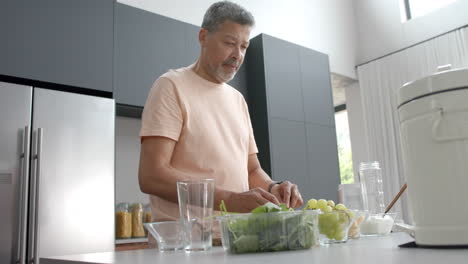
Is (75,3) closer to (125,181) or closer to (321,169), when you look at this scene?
(125,181)

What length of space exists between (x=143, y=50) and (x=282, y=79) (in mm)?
1211

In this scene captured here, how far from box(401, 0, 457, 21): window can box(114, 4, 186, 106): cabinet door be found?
2733mm

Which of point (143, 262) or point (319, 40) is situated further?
point (319, 40)

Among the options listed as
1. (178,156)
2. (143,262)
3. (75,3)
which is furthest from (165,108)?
(75,3)

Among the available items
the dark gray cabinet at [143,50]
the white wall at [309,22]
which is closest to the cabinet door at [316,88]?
the white wall at [309,22]

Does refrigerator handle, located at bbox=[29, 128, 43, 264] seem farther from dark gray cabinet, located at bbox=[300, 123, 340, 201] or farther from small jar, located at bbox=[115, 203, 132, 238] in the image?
dark gray cabinet, located at bbox=[300, 123, 340, 201]

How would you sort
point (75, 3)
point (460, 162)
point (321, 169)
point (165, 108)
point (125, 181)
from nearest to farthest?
point (460, 162) → point (165, 108) → point (75, 3) → point (125, 181) → point (321, 169)

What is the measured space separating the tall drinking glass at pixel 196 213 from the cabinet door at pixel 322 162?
277cm

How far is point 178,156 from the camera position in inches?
50.5

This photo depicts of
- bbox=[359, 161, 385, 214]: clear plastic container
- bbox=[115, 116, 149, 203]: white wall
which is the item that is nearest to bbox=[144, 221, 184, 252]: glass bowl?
bbox=[359, 161, 385, 214]: clear plastic container

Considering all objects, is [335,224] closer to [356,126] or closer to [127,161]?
[127,161]

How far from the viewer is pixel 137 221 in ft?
9.06

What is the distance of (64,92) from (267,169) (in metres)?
1.51

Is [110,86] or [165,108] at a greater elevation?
[110,86]
